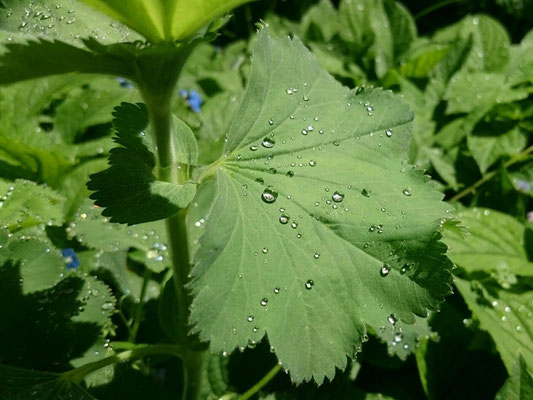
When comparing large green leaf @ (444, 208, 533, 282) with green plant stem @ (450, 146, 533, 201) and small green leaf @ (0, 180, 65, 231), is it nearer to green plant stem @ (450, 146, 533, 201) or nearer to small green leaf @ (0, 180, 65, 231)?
green plant stem @ (450, 146, 533, 201)

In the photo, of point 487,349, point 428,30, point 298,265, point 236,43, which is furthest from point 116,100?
point 428,30

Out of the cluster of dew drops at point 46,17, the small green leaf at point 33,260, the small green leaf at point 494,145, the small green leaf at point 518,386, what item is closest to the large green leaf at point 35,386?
the small green leaf at point 33,260

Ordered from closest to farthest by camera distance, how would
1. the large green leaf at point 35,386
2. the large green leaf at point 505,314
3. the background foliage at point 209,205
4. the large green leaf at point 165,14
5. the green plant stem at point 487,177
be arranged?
the large green leaf at point 165,14 < the large green leaf at point 35,386 < the background foliage at point 209,205 < the large green leaf at point 505,314 < the green plant stem at point 487,177

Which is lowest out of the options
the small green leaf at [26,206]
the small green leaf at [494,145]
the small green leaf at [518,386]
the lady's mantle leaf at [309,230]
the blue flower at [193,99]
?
the small green leaf at [494,145]

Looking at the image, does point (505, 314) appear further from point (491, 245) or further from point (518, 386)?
point (518, 386)

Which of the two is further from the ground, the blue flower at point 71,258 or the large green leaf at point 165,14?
the large green leaf at point 165,14

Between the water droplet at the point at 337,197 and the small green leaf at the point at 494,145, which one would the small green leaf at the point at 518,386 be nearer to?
the water droplet at the point at 337,197
